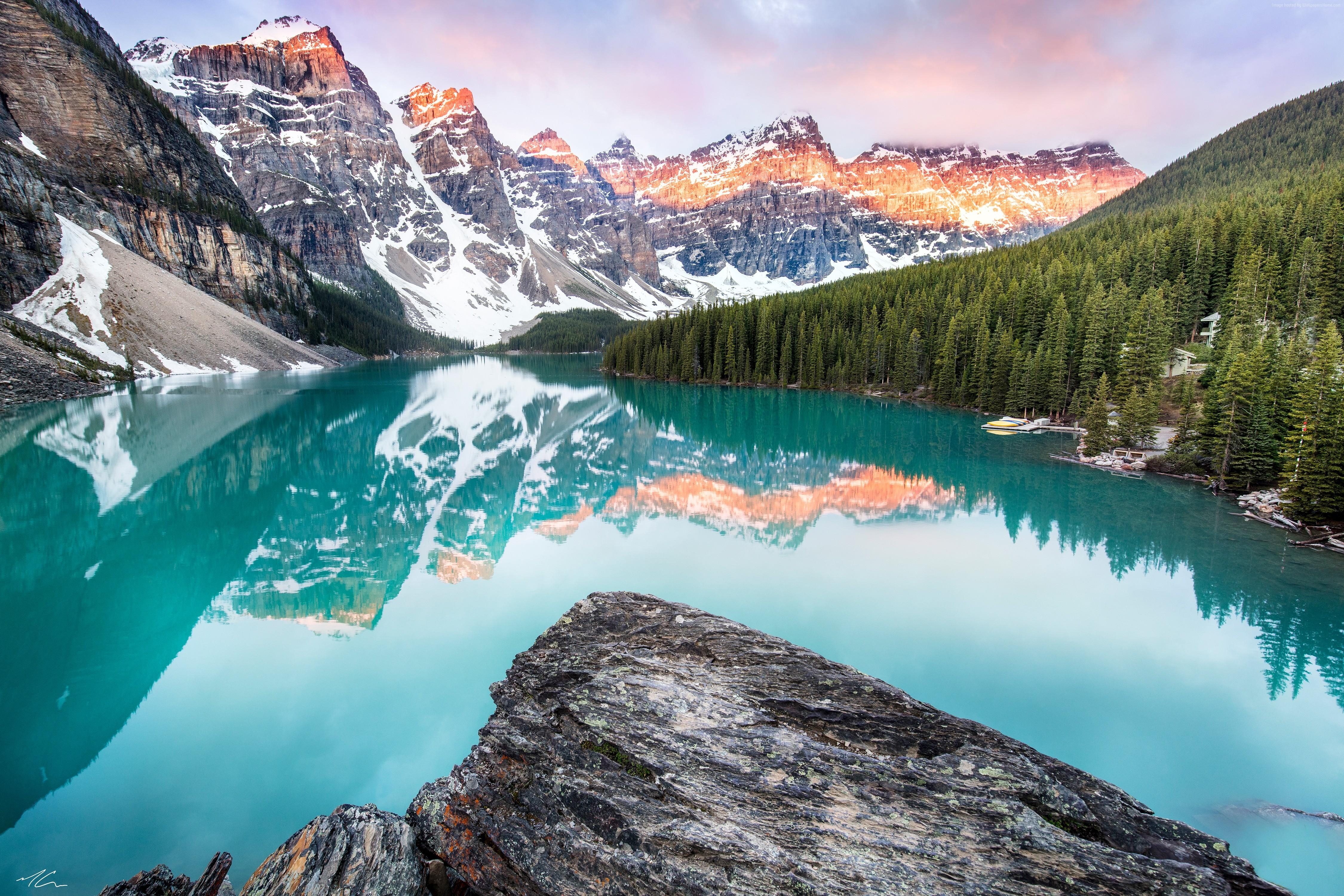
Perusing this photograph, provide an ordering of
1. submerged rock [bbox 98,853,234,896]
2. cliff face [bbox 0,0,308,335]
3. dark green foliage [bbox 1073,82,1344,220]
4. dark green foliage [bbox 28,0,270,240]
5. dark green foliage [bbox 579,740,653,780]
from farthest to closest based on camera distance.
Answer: dark green foliage [bbox 28,0,270,240], dark green foliage [bbox 1073,82,1344,220], cliff face [bbox 0,0,308,335], dark green foliage [bbox 579,740,653,780], submerged rock [bbox 98,853,234,896]

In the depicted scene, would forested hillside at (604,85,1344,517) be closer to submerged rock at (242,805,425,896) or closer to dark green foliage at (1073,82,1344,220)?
dark green foliage at (1073,82,1344,220)

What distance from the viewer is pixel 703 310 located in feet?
293

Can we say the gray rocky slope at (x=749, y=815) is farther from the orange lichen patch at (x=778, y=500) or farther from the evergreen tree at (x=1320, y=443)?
the evergreen tree at (x=1320, y=443)

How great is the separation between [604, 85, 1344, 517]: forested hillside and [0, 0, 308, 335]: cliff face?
68.7 m

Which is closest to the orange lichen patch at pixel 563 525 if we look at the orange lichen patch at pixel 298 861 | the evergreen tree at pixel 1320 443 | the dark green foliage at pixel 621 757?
the dark green foliage at pixel 621 757

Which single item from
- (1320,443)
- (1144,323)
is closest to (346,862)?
(1320,443)

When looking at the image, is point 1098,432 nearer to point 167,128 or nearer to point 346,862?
point 346,862

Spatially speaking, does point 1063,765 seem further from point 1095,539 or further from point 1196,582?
point 1095,539

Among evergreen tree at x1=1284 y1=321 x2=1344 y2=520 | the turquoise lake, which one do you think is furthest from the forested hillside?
the turquoise lake

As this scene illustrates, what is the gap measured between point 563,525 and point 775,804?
15883 millimetres

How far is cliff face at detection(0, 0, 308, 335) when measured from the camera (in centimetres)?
6288

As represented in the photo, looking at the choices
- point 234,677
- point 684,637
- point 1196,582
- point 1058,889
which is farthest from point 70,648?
point 1196,582

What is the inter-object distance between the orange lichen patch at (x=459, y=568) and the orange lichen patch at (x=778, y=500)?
594cm

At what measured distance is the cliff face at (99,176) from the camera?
62.9 meters
